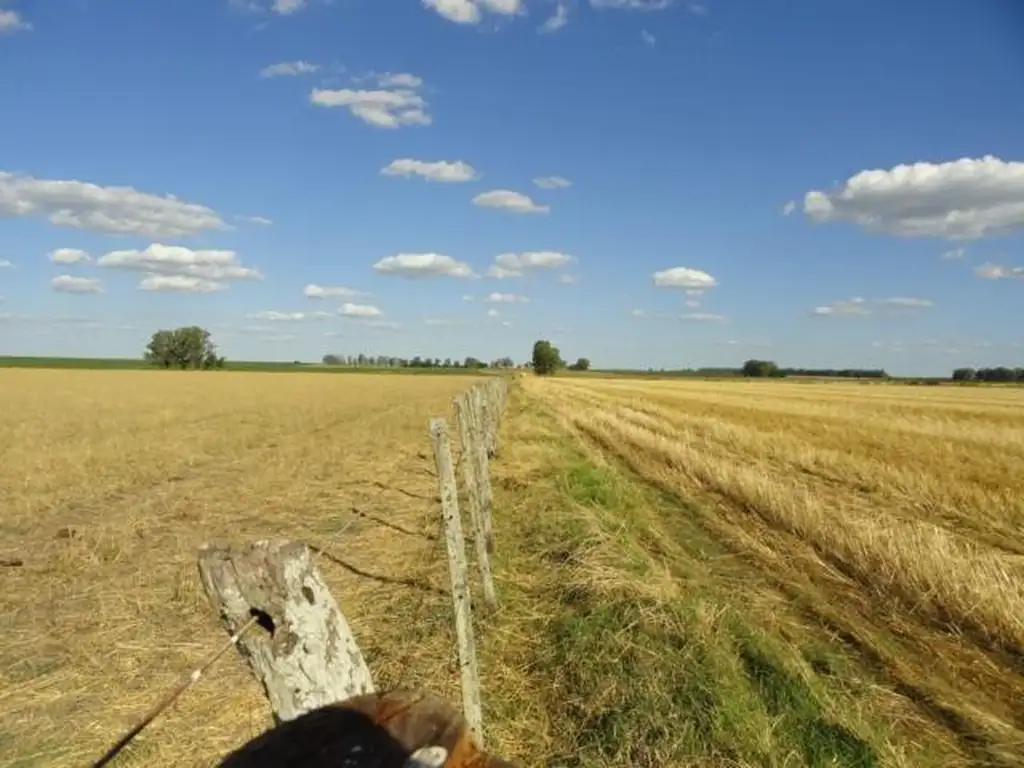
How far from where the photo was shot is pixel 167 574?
307 inches

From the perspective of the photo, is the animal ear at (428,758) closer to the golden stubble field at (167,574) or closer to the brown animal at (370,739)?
the brown animal at (370,739)

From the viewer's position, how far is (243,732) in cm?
450

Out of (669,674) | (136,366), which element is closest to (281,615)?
(669,674)

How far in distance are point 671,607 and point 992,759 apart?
2.28 meters

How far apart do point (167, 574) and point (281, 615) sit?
6372 millimetres

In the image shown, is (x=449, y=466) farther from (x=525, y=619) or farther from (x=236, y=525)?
(x=236, y=525)

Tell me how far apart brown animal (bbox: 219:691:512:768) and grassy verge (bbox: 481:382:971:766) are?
270 centimetres

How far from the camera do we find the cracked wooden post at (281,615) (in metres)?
2.26

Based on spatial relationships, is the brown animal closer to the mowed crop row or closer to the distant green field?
the mowed crop row

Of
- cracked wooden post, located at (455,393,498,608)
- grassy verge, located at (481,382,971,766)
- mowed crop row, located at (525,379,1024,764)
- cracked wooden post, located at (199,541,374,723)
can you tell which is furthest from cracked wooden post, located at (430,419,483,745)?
mowed crop row, located at (525,379,1024,764)

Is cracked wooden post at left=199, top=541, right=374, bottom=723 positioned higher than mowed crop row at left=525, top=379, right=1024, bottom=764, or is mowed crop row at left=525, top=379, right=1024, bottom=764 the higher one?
cracked wooden post at left=199, top=541, right=374, bottom=723

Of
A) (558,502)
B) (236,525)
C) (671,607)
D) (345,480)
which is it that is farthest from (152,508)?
(671,607)

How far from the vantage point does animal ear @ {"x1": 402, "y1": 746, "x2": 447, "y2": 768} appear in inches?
58.2

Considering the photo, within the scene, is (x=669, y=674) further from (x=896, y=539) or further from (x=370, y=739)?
(x=896, y=539)
